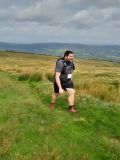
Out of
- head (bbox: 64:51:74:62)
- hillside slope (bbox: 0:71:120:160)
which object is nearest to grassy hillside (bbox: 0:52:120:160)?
hillside slope (bbox: 0:71:120:160)

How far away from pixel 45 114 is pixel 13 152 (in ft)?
15.0

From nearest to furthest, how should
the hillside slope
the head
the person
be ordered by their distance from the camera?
the hillside slope, the head, the person

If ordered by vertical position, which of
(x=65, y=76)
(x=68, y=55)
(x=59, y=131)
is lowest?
(x=59, y=131)

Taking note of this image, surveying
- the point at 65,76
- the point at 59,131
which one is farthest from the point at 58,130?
the point at 65,76

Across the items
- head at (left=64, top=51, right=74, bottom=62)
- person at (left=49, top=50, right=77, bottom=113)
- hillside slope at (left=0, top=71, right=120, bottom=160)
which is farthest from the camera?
person at (left=49, top=50, right=77, bottom=113)

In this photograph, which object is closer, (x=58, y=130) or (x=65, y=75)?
(x=58, y=130)

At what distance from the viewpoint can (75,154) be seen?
8.59 meters

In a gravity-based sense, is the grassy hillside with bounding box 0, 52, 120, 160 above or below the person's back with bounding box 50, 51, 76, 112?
below

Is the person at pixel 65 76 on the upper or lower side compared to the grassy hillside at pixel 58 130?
upper

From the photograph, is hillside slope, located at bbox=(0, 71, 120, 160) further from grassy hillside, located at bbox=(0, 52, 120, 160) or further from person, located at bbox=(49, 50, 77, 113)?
person, located at bbox=(49, 50, 77, 113)

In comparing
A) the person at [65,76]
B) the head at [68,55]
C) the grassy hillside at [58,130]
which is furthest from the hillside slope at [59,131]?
the head at [68,55]

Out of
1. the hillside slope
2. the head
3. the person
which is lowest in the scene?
the hillside slope

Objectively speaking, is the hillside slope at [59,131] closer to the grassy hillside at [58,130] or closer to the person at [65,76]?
the grassy hillside at [58,130]

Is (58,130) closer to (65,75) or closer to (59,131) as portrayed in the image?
(59,131)
